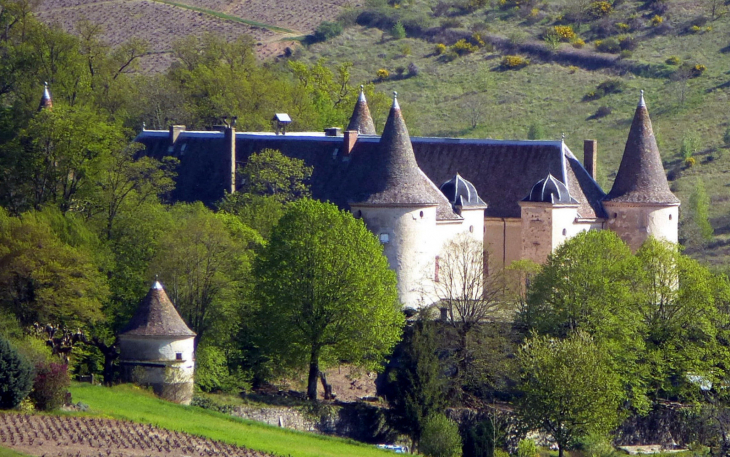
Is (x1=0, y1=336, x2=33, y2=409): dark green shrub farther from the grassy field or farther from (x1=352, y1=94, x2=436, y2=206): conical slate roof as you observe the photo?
(x1=352, y1=94, x2=436, y2=206): conical slate roof

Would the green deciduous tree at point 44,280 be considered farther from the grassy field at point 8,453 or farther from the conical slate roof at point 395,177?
the grassy field at point 8,453

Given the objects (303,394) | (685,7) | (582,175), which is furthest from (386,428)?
(685,7)

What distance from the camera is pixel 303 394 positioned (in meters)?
49.8

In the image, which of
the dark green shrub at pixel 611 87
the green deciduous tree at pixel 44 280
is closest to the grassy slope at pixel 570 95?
the dark green shrub at pixel 611 87

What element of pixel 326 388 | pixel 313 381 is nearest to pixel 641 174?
pixel 326 388

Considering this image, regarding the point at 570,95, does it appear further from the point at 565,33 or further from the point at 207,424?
the point at 207,424

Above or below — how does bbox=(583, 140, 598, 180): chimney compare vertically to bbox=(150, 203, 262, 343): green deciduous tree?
above

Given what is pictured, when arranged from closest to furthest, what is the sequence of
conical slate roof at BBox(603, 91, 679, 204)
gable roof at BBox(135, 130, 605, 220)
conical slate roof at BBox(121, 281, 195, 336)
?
conical slate roof at BBox(121, 281, 195, 336)
conical slate roof at BBox(603, 91, 679, 204)
gable roof at BBox(135, 130, 605, 220)

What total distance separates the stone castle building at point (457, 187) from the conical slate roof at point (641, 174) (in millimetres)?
41

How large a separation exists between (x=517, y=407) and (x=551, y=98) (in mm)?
53446

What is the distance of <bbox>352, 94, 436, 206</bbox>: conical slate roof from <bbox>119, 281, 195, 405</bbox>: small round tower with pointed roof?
10.3m

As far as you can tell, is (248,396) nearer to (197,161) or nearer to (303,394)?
(303,394)

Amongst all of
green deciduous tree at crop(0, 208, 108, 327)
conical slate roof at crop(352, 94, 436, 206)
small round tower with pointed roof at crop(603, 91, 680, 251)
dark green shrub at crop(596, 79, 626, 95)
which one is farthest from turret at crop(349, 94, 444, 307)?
dark green shrub at crop(596, 79, 626, 95)

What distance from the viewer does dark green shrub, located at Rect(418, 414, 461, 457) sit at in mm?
45188
